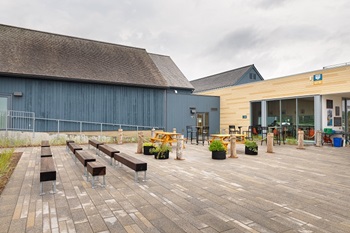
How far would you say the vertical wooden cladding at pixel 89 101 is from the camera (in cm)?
1338

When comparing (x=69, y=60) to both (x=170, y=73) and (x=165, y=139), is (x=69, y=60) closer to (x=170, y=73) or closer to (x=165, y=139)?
(x=165, y=139)

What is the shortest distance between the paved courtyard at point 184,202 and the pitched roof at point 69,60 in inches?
365

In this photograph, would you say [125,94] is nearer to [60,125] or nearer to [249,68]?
[60,125]

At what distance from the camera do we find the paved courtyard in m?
3.05

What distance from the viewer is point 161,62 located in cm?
2502

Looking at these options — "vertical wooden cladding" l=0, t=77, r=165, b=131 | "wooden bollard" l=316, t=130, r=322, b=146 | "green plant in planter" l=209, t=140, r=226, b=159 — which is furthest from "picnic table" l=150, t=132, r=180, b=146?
"wooden bollard" l=316, t=130, r=322, b=146

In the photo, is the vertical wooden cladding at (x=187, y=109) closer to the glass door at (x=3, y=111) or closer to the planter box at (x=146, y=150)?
the planter box at (x=146, y=150)

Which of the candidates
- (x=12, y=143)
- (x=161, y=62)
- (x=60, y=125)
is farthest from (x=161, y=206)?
(x=161, y=62)

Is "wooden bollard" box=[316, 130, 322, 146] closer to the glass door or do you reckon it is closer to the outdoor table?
the outdoor table

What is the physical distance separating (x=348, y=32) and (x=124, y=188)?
24.0 metres

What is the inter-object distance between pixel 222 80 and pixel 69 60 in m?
20.0

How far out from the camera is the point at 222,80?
98.3ft

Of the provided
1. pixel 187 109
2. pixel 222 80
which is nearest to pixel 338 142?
pixel 187 109

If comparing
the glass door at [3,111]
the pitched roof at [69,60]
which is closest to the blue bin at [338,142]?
the pitched roof at [69,60]
